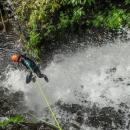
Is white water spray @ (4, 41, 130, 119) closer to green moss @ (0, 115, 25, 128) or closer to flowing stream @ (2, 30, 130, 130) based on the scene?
flowing stream @ (2, 30, 130, 130)

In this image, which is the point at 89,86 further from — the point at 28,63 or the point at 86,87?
the point at 28,63

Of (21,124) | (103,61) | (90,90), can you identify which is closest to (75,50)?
(103,61)

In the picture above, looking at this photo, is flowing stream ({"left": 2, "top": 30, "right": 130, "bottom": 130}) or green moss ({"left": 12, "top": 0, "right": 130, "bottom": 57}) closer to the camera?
flowing stream ({"left": 2, "top": 30, "right": 130, "bottom": 130})

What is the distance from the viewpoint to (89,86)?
1062 cm

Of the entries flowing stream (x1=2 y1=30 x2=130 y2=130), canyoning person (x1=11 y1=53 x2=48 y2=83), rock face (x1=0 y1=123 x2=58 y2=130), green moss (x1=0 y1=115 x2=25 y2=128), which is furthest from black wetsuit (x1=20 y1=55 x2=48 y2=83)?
rock face (x1=0 y1=123 x2=58 y2=130)

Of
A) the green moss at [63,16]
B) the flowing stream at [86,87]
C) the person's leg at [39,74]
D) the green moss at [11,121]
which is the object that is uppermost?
the green moss at [63,16]

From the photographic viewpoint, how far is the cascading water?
949 cm

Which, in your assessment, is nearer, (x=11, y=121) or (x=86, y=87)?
(x=11, y=121)

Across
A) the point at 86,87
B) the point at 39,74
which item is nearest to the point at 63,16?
the point at 39,74

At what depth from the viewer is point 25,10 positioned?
12.8 metres

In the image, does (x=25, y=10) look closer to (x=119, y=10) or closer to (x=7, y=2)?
(x=7, y=2)

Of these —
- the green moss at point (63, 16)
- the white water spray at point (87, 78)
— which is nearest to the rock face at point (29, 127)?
the white water spray at point (87, 78)

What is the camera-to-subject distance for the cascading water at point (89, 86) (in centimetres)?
949

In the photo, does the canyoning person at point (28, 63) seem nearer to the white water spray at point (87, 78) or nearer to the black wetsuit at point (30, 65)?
the black wetsuit at point (30, 65)
